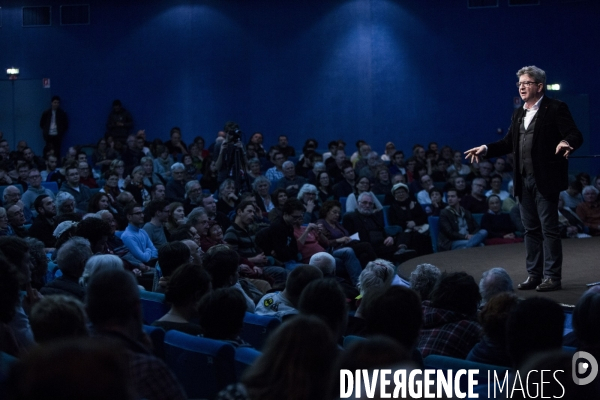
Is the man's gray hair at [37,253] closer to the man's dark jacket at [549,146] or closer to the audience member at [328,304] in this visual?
the audience member at [328,304]

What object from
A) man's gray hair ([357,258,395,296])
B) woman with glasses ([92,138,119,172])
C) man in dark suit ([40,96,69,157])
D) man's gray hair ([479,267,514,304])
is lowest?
man's gray hair ([357,258,395,296])

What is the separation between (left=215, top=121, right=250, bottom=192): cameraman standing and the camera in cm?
841

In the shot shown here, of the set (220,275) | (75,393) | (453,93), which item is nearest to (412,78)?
(453,93)

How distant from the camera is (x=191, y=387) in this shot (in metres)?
2.83

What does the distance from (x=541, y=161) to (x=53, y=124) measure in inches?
382

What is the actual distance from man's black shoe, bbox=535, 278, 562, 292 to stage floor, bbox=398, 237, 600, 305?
28 mm

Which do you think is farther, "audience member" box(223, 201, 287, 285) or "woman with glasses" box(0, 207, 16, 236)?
"audience member" box(223, 201, 287, 285)

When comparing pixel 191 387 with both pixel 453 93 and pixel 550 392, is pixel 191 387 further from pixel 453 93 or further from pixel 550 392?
pixel 453 93

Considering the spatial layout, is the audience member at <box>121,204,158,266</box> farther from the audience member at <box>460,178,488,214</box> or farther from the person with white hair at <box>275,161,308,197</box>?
the audience member at <box>460,178,488,214</box>

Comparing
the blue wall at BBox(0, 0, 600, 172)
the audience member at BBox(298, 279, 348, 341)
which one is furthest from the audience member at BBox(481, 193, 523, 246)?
the audience member at BBox(298, 279, 348, 341)

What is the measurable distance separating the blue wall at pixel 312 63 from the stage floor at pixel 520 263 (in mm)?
5932

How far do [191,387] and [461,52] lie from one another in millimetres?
10370

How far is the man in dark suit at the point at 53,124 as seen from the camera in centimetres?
1258

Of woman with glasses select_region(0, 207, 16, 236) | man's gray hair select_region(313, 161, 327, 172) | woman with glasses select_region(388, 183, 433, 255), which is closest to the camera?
woman with glasses select_region(0, 207, 16, 236)
